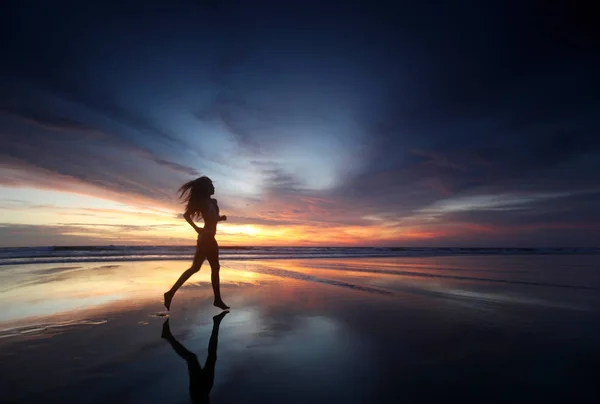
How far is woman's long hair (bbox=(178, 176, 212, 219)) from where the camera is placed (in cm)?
664

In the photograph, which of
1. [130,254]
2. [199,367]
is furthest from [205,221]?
[130,254]

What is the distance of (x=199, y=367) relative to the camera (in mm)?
3791

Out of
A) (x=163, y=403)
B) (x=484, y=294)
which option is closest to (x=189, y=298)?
(x=163, y=403)

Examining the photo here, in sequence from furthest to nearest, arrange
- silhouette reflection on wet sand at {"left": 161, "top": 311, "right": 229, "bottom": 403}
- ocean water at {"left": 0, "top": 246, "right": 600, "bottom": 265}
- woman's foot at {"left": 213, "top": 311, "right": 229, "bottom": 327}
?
ocean water at {"left": 0, "top": 246, "right": 600, "bottom": 265} → woman's foot at {"left": 213, "top": 311, "right": 229, "bottom": 327} → silhouette reflection on wet sand at {"left": 161, "top": 311, "right": 229, "bottom": 403}

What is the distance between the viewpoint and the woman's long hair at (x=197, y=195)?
21.8ft

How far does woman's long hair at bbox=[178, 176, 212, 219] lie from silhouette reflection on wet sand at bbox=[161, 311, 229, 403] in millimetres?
2466

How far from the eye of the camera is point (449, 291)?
980cm

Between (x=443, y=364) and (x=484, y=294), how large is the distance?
21.8 feet

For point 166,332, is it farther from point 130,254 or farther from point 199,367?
point 130,254

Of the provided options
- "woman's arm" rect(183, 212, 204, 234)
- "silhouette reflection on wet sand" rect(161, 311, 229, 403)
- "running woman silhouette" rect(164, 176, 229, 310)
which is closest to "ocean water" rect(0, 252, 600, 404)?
"silhouette reflection on wet sand" rect(161, 311, 229, 403)

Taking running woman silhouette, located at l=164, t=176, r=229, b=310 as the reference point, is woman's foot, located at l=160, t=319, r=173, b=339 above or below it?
below

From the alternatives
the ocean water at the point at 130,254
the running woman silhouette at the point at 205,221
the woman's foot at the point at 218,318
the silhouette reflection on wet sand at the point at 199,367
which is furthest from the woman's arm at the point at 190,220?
the ocean water at the point at 130,254

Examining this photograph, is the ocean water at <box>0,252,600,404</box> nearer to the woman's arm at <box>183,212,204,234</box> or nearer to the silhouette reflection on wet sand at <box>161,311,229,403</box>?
the silhouette reflection on wet sand at <box>161,311,229,403</box>

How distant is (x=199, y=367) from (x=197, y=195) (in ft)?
12.5
